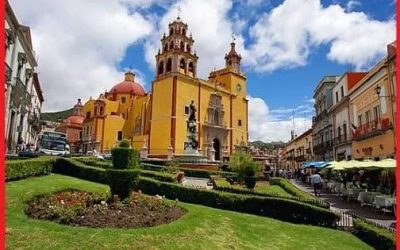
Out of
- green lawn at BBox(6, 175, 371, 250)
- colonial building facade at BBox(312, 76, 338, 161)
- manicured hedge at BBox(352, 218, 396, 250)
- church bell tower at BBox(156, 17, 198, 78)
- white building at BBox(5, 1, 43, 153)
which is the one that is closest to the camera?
green lawn at BBox(6, 175, 371, 250)

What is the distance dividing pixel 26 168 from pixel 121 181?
697 centimetres

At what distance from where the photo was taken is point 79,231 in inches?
314

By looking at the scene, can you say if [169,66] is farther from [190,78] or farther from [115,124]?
[115,124]

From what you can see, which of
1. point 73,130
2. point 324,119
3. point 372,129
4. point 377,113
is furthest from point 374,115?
point 73,130

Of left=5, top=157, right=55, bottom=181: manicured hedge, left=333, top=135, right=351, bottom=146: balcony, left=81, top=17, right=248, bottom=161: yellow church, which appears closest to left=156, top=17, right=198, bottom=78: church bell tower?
left=81, top=17, right=248, bottom=161: yellow church

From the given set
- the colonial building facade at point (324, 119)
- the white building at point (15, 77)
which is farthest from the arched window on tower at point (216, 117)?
the white building at point (15, 77)

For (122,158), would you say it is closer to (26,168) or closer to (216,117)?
(26,168)

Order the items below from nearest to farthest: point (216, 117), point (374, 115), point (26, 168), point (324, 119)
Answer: point (26, 168) → point (374, 115) → point (324, 119) → point (216, 117)

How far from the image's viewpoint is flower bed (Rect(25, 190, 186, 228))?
8.89 m

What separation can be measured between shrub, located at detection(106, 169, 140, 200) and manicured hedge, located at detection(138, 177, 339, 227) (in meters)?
3.57

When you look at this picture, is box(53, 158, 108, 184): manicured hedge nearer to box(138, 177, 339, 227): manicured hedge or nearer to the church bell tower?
box(138, 177, 339, 227): manicured hedge

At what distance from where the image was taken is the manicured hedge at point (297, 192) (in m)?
13.3

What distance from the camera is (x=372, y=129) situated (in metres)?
26.2

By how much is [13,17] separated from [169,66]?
79.4 ft
